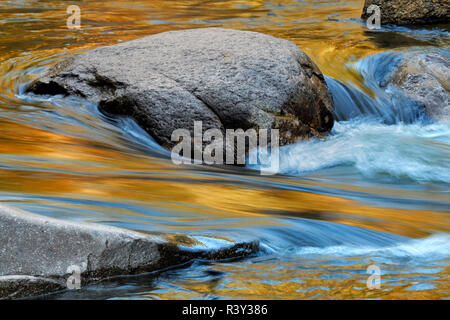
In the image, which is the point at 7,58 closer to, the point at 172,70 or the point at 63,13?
the point at 172,70

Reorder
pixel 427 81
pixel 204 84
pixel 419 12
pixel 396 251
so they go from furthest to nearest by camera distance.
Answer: pixel 419 12, pixel 427 81, pixel 204 84, pixel 396 251

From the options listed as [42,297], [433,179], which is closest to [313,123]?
[433,179]

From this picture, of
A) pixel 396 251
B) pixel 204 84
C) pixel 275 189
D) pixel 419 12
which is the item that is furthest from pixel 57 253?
pixel 419 12

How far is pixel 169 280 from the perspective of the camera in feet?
9.73

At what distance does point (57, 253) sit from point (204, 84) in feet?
11.9

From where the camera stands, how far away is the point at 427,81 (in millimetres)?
8266

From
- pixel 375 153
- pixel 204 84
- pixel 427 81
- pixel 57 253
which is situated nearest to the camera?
pixel 57 253

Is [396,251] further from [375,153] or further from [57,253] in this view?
[375,153]

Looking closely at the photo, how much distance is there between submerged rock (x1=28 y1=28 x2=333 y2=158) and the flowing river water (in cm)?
19

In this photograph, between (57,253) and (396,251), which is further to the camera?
(396,251)

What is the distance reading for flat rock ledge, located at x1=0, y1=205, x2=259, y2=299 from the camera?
2.69m

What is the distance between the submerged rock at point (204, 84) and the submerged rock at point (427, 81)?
1.75 metres

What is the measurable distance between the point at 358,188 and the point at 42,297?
3.22m

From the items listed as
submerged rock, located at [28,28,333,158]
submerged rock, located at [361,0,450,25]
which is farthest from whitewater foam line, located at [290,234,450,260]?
submerged rock, located at [361,0,450,25]
